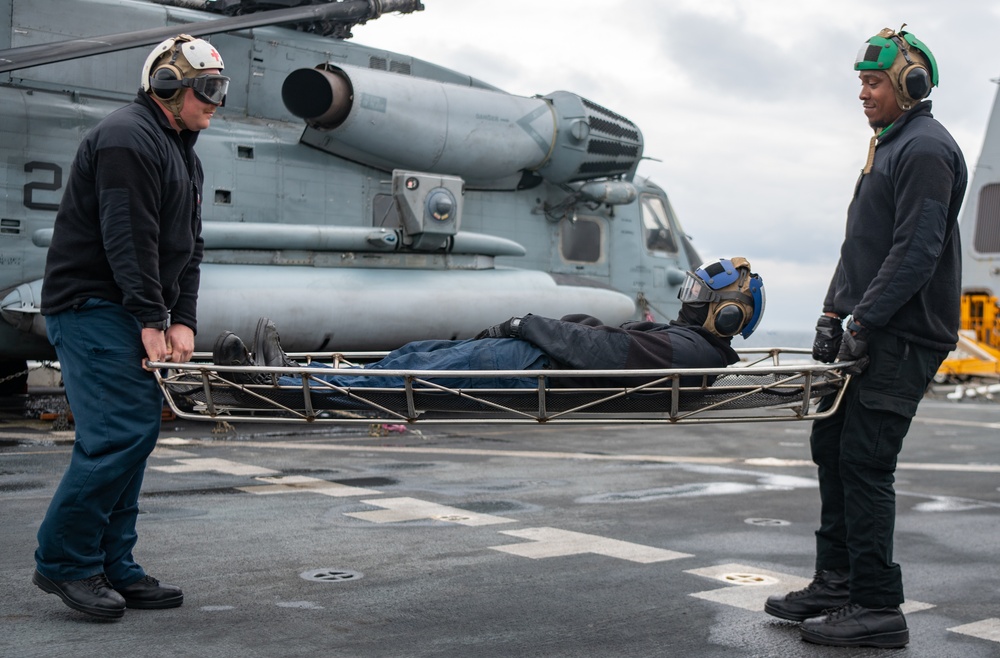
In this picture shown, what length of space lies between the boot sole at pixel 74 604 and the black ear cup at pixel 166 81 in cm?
218

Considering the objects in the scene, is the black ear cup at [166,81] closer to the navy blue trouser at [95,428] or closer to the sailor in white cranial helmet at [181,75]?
the sailor in white cranial helmet at [181,75]

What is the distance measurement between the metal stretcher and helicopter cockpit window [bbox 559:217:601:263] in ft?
38.0

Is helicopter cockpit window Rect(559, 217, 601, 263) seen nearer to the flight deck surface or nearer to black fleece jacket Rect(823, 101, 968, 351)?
the flight deck surface

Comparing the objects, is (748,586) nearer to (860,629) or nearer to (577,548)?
(860,629)

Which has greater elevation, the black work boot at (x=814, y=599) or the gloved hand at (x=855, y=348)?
the gloved hand at (x=855, y=348)

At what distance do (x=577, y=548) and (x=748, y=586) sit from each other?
1.12 meters

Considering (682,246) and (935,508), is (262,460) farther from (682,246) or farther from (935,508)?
(682,246)

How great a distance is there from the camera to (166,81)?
15.4 ft

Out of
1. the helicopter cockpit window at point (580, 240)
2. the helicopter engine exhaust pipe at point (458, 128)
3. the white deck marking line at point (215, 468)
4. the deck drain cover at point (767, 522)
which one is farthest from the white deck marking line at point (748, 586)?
the helicopter cockpit window at point (580, 240)

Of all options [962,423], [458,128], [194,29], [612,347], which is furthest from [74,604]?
[962,423]

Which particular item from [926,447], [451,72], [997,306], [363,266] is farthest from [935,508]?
[997,306]

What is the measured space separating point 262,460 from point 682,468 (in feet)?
12.7

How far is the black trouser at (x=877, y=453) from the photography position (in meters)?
4.53

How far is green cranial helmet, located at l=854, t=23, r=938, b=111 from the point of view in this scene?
4.64 metres
